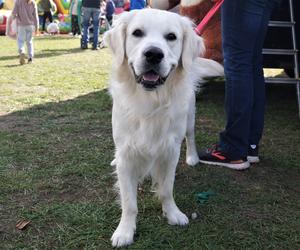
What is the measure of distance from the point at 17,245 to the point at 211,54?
309 cm

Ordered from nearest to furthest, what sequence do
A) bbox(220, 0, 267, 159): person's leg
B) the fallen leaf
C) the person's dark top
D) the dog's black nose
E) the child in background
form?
the dog's black nose
the fallen leaf
bbox(220, 0, 267, 159): person's leg
the child in background
the person's dark top

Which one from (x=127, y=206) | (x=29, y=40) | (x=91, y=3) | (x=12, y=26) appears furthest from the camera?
(x=91, y=3)

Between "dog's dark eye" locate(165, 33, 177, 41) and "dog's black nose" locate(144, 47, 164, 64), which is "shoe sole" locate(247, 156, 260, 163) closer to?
"dog's dark eye" locate(165, 33, 177, 41)

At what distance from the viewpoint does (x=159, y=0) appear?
142 inches

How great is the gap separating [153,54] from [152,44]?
7cm

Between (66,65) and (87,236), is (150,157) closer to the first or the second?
(87,236)

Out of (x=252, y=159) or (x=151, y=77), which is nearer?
(x=151, y=77)

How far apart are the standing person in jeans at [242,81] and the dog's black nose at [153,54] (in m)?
0.98

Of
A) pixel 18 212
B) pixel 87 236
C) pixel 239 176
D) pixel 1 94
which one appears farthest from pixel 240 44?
pixel 1 94

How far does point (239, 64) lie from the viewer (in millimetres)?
2949

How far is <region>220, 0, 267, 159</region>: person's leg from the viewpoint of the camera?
2.81m

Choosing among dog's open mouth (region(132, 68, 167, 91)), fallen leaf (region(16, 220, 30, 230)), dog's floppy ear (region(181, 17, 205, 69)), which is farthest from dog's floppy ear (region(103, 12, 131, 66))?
fallen leaf (region(16, 220, 30, 230))

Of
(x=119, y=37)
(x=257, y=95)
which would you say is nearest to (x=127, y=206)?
(x=119, y=37)

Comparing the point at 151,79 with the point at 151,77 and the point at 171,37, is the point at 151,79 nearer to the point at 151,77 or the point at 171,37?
the point at 151,77
